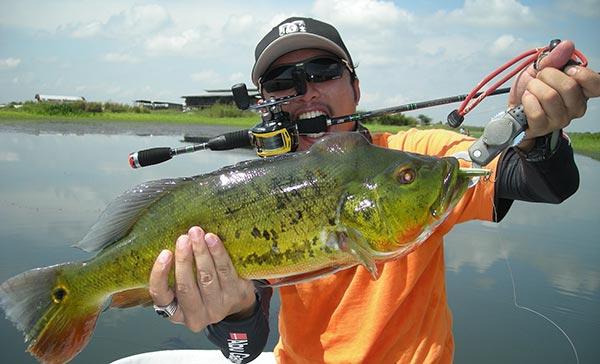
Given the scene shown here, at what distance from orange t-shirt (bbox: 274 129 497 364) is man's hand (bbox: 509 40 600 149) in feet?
2.55

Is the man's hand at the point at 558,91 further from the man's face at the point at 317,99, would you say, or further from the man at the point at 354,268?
the man's face at the point at 317,99

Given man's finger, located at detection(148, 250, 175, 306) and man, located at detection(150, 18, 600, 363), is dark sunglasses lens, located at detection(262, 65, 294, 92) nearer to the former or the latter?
man, located at detection(150, 18, 600, 363)

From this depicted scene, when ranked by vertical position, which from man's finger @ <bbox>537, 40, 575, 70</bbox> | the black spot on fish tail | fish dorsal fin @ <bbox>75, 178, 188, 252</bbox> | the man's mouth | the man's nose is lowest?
the black spot on fish tail

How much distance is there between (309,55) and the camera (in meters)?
3.75

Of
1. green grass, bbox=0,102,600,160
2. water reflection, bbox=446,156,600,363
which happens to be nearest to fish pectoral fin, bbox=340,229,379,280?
water reflection, bbox=446,156,600,363

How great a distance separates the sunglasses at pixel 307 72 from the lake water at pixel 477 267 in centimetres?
314

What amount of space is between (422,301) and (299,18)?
2.45 metres

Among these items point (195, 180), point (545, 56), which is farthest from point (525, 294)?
point (195, 180)

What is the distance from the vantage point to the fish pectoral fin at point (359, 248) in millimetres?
2000

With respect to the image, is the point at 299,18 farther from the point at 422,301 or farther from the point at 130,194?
the point at 422,301

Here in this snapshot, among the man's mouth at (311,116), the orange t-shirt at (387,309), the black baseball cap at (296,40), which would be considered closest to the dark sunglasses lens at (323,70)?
the black baseball cap at (296,40)

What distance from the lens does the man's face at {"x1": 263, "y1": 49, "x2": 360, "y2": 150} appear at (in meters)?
3.71

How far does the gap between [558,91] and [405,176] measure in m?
0.76

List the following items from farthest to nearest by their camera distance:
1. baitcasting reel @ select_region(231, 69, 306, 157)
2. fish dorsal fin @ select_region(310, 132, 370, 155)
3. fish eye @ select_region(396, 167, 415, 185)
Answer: baitcasting reel @ select_region(231, 69, 306, 157) → fish dorsal fin @ select_region(310, 132, 370, 155) → fish eye @ select_region(396, 167, 415, 185)
